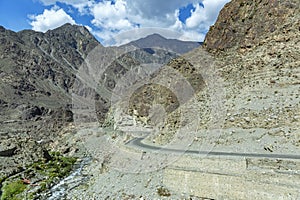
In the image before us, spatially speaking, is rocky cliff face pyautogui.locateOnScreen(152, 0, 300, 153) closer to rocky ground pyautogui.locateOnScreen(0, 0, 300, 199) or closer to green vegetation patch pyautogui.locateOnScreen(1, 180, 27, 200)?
rocky ground pyautogui.locateOnScreen(0, 0, 300, 199)

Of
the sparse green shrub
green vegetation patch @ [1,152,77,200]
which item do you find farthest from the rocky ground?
green vegetation patch @ [1,152,77,200]

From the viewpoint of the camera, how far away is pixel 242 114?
28.8 metres

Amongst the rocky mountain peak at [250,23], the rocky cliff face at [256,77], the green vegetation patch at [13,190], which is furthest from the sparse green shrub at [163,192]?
the rocky mountain peak at [250,23]

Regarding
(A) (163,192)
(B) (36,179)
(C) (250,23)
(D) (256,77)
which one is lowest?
(B) (36,179)

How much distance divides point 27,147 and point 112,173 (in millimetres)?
26704

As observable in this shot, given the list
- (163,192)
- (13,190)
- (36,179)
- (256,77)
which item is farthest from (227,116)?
(36,179)

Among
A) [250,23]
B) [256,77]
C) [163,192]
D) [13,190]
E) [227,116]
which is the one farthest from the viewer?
[250,23]

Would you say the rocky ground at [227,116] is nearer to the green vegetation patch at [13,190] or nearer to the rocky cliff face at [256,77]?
the rocky cliff face at [256,77]

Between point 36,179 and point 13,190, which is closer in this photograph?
point 13,190

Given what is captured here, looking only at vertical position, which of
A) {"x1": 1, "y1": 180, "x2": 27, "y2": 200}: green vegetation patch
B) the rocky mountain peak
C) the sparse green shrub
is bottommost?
{"x1": 1, "y1": 180, "x2": 27, "y2": 200}: green vegetation patch

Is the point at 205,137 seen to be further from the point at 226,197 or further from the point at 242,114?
the point at 226,197

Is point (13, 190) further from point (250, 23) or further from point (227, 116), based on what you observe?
point (250, 23)

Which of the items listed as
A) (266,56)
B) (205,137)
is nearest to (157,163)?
(205,137)

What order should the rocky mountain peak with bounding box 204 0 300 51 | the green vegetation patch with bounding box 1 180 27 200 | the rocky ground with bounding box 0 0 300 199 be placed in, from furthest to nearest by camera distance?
the rocky mountain peak with bounding box 204 0 300 51 < the green vegetation patch with bounding box 1 180 27 200 < the rocky ground with bounding box 0 0 300 199
